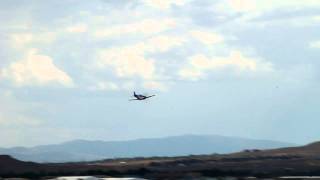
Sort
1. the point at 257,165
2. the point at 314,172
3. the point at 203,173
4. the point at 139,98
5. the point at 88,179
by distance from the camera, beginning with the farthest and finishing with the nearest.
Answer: the point at 257,165 < the point at 314,172 < the point at 203,173 < the point at 88,179 < the point at 139,98

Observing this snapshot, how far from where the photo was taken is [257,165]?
198 meters

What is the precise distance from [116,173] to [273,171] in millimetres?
36834

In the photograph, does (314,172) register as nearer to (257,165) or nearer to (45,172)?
(257,165)

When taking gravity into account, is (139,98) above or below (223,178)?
above

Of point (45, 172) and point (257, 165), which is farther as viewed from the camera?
point (257, 165)

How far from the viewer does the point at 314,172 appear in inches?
6727

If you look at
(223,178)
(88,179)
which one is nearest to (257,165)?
(223,178)

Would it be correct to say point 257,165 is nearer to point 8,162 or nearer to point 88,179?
point 8,162

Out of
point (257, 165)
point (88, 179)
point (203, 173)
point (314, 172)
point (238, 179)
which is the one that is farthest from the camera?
point (257, 165)

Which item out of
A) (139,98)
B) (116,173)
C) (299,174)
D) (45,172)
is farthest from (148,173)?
(139,98)

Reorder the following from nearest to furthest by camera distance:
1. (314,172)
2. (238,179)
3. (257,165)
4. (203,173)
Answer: (238,179)
(203,173)
(314,172)
(257,165)

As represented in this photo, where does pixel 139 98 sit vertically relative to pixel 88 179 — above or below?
above

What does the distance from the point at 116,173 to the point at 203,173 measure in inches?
706

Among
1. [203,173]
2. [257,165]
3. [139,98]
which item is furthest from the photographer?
[257,165]
